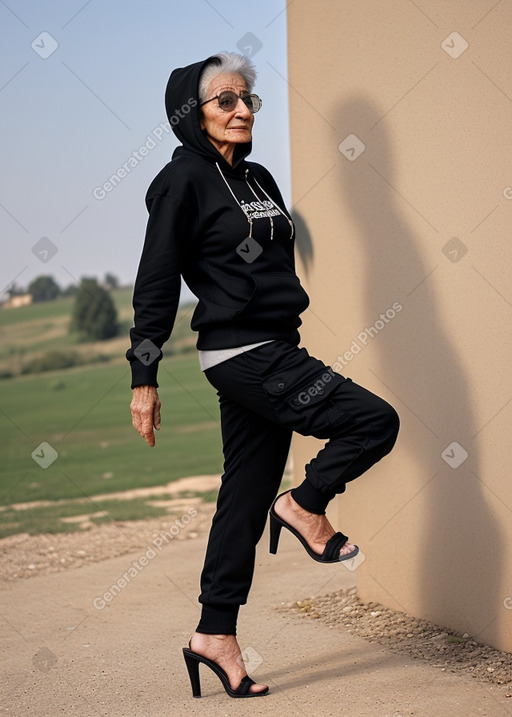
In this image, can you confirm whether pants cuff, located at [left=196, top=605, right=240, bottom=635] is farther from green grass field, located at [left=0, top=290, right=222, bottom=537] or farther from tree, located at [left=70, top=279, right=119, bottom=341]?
tree, located at [left=70, top=279, right=119, bottom=341]

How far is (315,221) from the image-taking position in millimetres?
4168

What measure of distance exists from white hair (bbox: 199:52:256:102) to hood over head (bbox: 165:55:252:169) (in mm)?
12

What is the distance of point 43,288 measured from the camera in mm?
20125

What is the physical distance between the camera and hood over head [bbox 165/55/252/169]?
117 inches

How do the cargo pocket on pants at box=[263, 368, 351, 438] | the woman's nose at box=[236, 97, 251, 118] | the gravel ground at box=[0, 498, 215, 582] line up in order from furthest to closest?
the gravel ground at box=[0, 498, 215, 582], the woman's nose at box=[236, 97, 251, 118], the cargo pocket on pants at box=[263, 368, 351, 438]

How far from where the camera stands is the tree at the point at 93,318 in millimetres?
20750

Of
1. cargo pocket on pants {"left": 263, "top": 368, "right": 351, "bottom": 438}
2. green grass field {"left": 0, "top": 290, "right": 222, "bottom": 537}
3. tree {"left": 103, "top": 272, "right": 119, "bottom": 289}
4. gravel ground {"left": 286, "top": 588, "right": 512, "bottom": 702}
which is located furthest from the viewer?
tree {"left": 103, "top": 272, "right": 119, "bottom": 289}

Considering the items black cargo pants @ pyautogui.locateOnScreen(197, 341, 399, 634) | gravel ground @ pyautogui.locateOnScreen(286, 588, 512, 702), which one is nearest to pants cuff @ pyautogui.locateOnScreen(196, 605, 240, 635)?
black cargo pants @ pyautogui.locateOnScreen(197, 341, 399, 634)

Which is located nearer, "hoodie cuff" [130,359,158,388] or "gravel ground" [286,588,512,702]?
"hoodie cuff" [130,359,158,388]

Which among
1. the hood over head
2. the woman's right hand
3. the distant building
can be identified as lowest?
the distant building

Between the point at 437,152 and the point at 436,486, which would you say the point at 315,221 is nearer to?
the point at 437,152

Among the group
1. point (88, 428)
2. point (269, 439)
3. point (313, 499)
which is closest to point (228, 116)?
point (269, 439)

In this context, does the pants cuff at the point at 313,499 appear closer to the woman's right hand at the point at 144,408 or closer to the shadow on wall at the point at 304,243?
the woman's right hand at the point at 144,408

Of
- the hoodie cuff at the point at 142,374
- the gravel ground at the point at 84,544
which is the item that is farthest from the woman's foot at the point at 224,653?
the gravel ground at the point at 84,544
